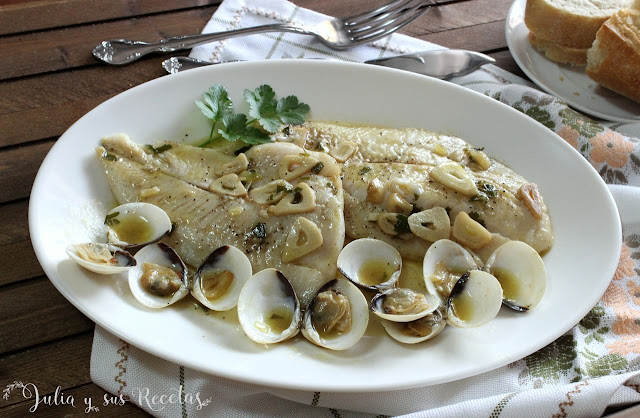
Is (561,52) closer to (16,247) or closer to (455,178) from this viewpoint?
(455,178)

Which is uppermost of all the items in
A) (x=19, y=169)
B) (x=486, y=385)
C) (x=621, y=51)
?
(x=621, y=51)

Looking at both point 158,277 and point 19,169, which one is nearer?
point 158,277

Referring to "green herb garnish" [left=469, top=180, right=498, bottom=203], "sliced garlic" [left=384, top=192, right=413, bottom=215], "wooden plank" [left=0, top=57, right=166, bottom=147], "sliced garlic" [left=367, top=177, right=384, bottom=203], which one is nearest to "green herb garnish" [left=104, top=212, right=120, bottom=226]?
"wooden plank" [left=0, top=57, right=166, bottom=147]

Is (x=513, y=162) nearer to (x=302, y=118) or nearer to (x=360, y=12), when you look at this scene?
(x=302, y=118)

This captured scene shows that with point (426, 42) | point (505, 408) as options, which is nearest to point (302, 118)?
point (426, 42)

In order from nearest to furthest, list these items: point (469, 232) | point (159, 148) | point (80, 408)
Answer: point (80, 408) → point (469, 232) → point (159, 148)

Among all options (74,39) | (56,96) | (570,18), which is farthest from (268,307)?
(570,18)

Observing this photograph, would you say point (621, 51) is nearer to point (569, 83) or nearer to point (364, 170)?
point (569, 83)

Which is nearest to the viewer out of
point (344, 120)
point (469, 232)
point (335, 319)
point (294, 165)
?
point (335, 319)

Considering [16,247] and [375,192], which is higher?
[375,192]
